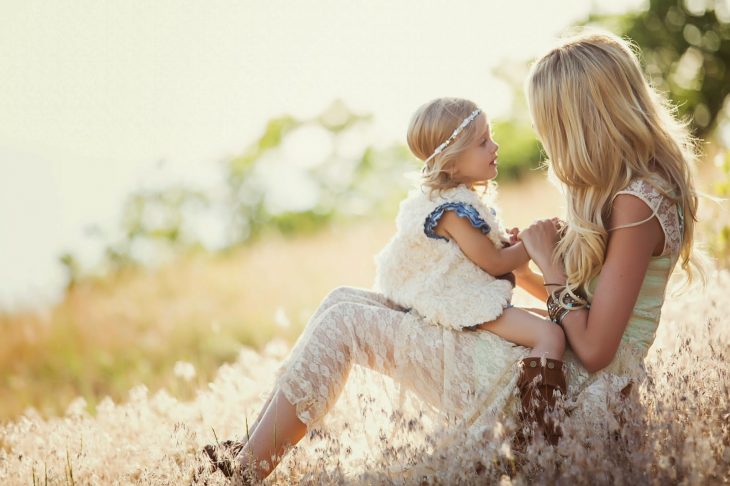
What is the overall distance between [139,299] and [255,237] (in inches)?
221

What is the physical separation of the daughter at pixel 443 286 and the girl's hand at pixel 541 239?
0.12 meters

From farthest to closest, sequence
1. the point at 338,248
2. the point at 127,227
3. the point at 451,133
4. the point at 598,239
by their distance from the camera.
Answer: the point at 127,227 < the point at 338,248 < the point at 451,133 < the point at 598,239

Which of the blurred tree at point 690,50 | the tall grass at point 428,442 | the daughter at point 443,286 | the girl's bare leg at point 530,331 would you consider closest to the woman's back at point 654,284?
the tall grass at point 428,442

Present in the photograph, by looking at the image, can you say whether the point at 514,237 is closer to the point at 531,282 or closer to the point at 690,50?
the point at 531,282

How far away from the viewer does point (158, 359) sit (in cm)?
735

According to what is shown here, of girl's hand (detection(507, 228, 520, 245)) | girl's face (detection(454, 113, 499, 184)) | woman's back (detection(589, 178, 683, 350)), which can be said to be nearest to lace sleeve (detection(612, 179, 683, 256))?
woman's back (detection(589, 178, 683, 350))

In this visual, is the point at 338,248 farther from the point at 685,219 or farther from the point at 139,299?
the point at 685,219

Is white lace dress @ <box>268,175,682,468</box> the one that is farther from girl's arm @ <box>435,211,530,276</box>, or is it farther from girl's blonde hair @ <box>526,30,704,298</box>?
girl's arm @ <box>435,211,530,276</box>

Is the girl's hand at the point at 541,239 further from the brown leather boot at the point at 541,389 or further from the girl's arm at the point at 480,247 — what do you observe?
the brown leather boot at the point at 541,389

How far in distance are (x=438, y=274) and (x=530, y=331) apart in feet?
1.46

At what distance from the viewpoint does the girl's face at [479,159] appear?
3322 mm

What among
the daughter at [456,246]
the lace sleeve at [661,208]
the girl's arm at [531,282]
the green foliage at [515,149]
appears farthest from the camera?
the green foliage at [515,149]

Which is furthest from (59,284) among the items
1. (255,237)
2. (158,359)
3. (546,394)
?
(546,394)

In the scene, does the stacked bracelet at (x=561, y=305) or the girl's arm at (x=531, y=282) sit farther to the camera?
the girl's arm at (x=531, y=282)
